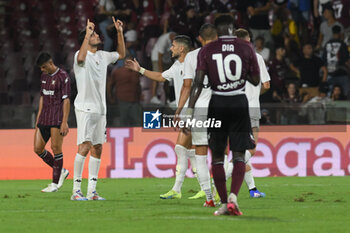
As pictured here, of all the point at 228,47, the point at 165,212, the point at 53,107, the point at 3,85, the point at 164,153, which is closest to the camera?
the point at 228,47

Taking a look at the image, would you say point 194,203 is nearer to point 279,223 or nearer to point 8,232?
point 279,223

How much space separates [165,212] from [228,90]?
5.03 feet

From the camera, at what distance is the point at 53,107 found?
12375 mm

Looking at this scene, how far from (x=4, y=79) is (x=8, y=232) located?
1176 centimetres

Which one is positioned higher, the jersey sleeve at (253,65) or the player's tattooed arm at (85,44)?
the player's tattooed arm at (85,44)

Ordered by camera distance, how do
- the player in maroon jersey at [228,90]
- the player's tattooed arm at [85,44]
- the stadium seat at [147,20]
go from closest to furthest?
the player in maroon jersey at [228,90], the player's tattooed arm at [85,44], the stadium seat at [147,20]

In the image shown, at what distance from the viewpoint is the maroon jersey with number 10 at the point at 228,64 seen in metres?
8.08

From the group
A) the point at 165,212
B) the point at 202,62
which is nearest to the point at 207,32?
the point at 202,62

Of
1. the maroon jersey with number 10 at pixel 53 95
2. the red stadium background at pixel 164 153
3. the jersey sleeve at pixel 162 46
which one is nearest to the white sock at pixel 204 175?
the maroon jersey with number 10 at pixel 53 95

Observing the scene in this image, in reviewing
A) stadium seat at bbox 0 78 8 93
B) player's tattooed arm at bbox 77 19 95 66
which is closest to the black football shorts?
player's tattooed arm at bbox 77 19 95 66

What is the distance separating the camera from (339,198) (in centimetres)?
1066

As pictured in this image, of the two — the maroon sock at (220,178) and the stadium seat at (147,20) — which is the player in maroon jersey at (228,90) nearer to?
the maroon sock at (220,178)

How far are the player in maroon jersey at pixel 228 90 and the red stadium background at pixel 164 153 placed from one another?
26.2 feet

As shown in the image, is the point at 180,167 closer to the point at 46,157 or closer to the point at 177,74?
the point at 177,74
